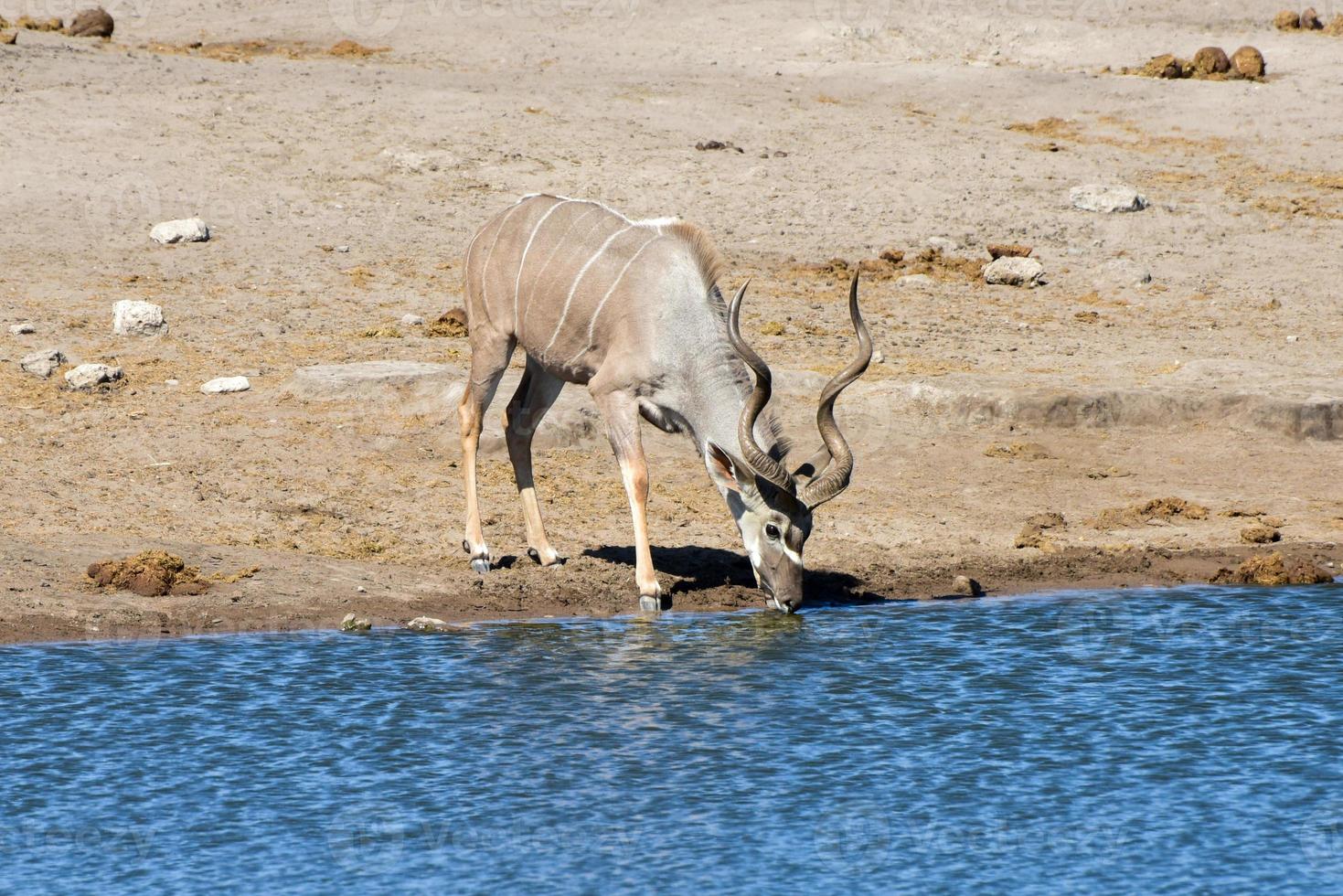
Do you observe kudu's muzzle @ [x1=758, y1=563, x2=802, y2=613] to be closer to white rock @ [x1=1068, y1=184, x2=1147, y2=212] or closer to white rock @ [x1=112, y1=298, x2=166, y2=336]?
white rock @ [x1=112, y1=298, x2=166, y2=336]

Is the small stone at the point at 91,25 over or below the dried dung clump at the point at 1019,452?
over

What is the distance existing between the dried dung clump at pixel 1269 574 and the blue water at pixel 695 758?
0.78 m

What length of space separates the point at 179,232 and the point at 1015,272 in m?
8.20

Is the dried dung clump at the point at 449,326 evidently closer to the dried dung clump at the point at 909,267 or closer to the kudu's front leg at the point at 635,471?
the dried dung clump at the point at 909,267

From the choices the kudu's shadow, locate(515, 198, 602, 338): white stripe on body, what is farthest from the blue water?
locate(515, 198, 602, 338): white stripe on body

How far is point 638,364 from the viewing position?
10.8 m

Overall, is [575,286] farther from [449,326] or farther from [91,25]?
[91,25]

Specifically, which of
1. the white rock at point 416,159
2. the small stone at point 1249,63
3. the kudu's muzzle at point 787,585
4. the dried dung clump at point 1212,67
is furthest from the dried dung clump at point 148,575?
the small stone at point 1249,63

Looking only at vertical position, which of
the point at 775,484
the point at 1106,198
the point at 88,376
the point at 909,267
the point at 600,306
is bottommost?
the point at 88,376

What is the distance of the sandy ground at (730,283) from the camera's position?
11.8 meters

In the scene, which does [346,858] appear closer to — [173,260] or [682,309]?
[682,309]

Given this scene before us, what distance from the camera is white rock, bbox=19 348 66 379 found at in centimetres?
1427

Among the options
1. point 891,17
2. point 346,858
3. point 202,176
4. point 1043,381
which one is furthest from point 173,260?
point 891,17

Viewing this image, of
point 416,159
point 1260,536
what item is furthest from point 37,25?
point 1260,536
